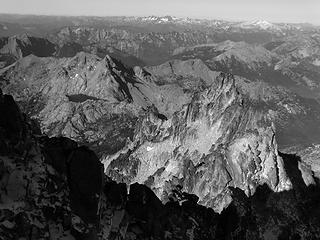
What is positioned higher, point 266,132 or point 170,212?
point 170,212

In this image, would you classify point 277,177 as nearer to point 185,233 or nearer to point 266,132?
point 266,132

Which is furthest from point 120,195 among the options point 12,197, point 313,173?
point 313,173

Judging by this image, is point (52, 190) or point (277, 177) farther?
point (277, 177)

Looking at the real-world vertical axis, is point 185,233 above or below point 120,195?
below

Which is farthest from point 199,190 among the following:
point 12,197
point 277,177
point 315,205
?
point 12,197

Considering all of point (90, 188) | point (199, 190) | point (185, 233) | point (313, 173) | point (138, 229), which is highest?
point (90, 188)

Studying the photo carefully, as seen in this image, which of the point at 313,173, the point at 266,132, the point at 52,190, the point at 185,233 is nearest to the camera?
the point at 52,190

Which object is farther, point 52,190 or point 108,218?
point 108,218

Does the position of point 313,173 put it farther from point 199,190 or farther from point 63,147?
point 63,147

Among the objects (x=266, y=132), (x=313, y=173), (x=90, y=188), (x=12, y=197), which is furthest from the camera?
(x=266, y=132)

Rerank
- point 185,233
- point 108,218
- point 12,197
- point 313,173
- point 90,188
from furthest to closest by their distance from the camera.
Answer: point 313,173, point 185,233, point 108,218, point 90,188, point 12,197
